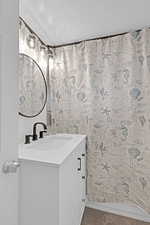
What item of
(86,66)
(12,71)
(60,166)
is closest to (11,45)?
(12,71)

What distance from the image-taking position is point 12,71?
0.77 meters

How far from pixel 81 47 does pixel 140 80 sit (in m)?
0.89

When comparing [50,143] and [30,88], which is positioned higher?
[30,88]

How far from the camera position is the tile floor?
6.10 feet

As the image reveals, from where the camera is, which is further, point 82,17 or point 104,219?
point 104,219

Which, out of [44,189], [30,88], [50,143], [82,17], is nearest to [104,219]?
[50,143]

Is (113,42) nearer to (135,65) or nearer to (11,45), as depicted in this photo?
(135,65)

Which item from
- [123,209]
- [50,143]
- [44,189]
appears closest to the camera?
[44,189]

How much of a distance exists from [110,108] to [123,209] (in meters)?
1.25

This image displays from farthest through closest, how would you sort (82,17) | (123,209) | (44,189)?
(123,209)
(82,17)
(44,189)

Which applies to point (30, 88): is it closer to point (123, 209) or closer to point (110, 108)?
point (110, 108)

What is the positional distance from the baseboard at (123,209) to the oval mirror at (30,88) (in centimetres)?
143

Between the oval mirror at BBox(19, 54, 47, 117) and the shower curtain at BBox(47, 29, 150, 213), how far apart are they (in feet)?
0.82

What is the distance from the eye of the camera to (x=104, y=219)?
6.31ft
